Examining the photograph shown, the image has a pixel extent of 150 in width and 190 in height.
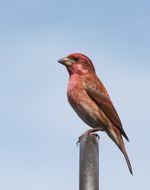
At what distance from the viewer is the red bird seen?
41.0 ft

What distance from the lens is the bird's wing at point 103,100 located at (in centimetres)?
1280

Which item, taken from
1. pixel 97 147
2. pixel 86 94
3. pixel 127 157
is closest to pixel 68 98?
pixel 86 94

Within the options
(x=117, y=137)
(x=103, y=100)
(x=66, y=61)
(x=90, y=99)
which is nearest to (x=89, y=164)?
(x=117, y=137)

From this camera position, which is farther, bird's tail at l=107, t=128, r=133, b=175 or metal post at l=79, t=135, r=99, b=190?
bird's tail at l=107, t=128, r=133, b=175

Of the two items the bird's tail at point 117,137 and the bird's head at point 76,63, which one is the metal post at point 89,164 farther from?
the bird's head at point 76,63

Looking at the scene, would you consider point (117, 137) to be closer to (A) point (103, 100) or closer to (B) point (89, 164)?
(A) point (103, 100)

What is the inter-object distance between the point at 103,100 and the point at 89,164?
20.5 feet

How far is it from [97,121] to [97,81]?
101 centimetres

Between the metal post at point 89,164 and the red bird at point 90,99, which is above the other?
the red bird at point 90,99

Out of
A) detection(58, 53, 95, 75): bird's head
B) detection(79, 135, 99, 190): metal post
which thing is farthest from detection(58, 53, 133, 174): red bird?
detection(79, 135, 99, 190): metal post

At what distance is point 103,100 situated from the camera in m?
13.1

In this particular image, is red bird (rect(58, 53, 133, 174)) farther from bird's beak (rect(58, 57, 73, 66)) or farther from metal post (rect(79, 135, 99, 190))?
metal post (rect(79, 135, 99, 190))

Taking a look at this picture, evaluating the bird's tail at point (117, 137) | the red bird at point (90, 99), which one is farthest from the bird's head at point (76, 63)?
the bird's tail at point (117, 137)

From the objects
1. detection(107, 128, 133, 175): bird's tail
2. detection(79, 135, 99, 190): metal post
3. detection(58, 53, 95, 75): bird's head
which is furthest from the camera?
detection(58, 53, 95, 75): bird's head
